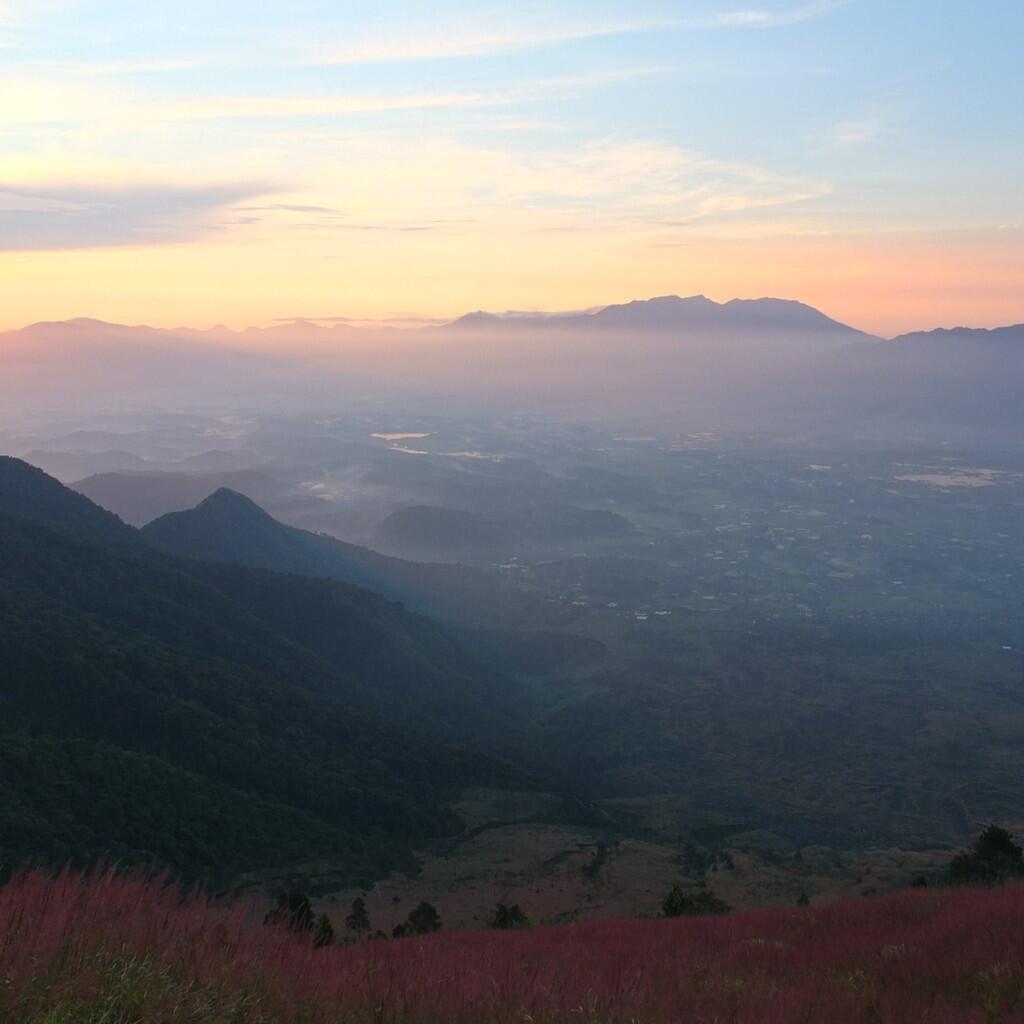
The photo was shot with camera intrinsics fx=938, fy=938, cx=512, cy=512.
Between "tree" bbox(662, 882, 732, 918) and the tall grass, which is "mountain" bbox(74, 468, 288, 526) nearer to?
"tree" bbox(662, 882, 732, 918)

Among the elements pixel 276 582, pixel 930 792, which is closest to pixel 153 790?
pixel 276 582

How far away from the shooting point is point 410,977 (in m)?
6.72

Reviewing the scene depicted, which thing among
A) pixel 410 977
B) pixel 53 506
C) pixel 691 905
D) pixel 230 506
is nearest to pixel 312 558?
pixel 230 506

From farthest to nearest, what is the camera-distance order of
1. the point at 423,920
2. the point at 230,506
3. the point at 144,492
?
1. the point at 144,492
2. the point at 230,506
3. the point at 423,920

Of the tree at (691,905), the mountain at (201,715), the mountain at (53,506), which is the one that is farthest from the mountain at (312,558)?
the tree at (691,905)

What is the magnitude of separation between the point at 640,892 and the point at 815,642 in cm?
6812

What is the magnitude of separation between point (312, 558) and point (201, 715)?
1855 inches

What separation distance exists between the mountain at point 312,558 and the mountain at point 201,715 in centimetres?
1111

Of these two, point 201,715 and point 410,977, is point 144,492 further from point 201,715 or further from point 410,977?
point 410,977

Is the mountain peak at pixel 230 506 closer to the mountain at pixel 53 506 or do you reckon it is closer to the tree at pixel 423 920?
the mountain at pixel 53 506

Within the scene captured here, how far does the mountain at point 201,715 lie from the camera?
3030cm

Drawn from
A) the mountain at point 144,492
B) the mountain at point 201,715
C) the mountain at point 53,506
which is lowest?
the mountain at point 201,715

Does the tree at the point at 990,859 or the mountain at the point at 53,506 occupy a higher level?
the mountain at the point at 53,506

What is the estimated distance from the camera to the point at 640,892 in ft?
95.5
